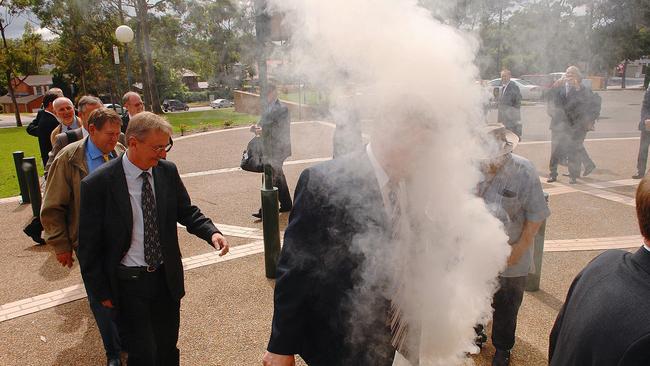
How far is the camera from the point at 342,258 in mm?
1932

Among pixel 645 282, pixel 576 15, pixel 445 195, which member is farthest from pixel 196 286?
pixel 576 15

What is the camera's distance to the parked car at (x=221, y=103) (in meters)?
33.8

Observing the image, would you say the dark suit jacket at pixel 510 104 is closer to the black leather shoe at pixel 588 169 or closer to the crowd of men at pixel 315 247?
the black leather shoe at pixel 588 169

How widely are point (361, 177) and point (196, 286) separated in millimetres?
3488

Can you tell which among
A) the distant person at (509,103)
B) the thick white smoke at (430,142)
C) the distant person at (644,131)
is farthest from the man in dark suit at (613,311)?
the distant person at (509,103)

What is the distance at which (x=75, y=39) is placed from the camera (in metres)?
33.0

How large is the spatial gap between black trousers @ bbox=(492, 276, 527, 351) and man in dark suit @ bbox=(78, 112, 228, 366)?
198cm

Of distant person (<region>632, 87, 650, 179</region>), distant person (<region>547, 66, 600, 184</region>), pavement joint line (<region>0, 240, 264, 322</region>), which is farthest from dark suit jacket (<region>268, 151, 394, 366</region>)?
distant person (<region>632, 87, 650, 179</region>)

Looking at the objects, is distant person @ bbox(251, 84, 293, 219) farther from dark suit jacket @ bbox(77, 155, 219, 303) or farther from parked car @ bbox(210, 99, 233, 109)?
parked car @ bbox(210, 99, 233, 109)

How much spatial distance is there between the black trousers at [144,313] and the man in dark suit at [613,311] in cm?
231

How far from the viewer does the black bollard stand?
4645 mm

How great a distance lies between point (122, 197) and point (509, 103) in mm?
8798

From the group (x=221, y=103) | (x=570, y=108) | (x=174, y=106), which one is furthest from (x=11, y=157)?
(x=174, y=106)

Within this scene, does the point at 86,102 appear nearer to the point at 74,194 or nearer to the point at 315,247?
the point at 74,194
